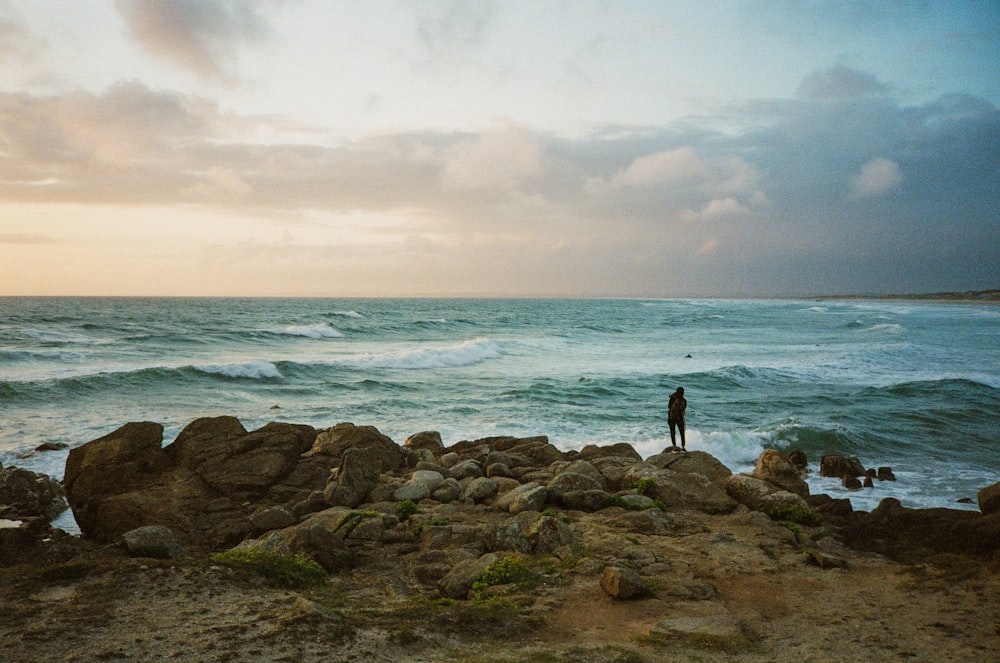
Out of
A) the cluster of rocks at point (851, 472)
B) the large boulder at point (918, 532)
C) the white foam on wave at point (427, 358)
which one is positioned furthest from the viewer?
the white foam on wave at point (427, 358)

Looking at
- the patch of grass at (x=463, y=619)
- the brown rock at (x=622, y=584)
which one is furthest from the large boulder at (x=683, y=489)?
the patch of grass at (x=463, y=619)

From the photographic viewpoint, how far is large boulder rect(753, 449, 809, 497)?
14.0 m

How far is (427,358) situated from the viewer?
46.5m

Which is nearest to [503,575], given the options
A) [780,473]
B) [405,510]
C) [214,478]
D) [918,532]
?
[405,510]

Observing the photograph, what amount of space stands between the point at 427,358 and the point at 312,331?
87.8 feet

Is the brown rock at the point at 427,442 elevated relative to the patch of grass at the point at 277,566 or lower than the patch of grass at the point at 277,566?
lower

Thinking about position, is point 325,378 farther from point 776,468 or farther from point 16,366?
point 776,468

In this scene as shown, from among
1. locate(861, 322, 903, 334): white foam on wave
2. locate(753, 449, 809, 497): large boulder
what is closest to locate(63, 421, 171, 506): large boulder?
locate(753, 449, 809, 497): large boulder

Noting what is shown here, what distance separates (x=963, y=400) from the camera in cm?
2850

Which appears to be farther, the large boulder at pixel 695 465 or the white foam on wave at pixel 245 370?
the white foam on wave at pixel 245 370

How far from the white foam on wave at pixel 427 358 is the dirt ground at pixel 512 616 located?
35.1 metres

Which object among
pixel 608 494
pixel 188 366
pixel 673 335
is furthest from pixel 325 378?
pixel 673 335

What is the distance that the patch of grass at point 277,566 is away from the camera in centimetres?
758

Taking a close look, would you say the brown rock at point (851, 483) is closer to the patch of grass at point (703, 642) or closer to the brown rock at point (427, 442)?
the brown rock at point (427, 442)
